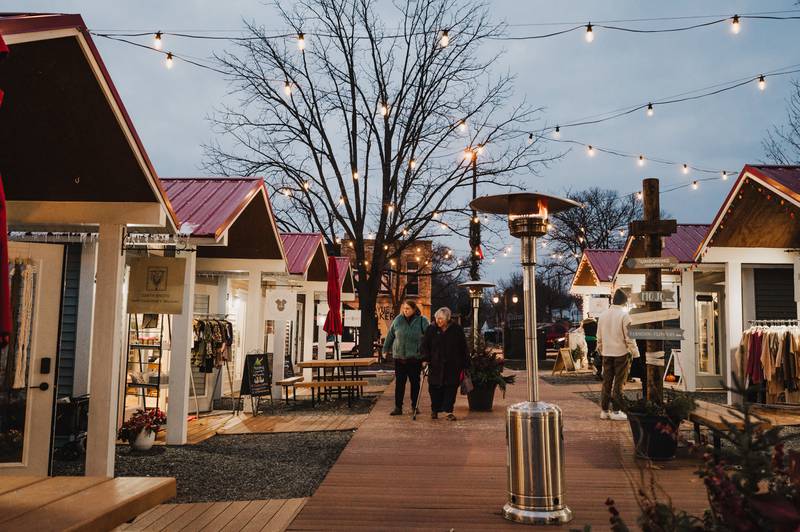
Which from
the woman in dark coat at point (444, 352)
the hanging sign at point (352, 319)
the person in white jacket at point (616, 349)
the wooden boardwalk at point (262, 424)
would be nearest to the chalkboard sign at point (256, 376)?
the wooden boardwalk at point (262, 424)

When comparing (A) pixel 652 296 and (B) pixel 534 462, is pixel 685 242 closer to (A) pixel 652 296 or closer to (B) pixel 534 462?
(A) pixel 652 296

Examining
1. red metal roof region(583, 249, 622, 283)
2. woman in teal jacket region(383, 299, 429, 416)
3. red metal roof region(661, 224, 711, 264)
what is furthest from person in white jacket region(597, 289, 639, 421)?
red metal roof region(583, 249, 622, 283)

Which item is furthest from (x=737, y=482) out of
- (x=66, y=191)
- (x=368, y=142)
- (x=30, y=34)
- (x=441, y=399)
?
(x=368, y=142)

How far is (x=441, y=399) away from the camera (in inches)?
→ 398

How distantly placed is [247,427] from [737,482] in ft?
29.6

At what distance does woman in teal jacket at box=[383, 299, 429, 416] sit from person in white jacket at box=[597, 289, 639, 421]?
2726 mm

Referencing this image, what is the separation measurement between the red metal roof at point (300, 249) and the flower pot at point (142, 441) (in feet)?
21.4

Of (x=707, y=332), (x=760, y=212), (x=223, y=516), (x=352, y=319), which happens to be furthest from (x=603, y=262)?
(x=223, y=516)

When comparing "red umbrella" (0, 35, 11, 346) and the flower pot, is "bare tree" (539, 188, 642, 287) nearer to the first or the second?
the flower pot

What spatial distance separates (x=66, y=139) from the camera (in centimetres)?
520

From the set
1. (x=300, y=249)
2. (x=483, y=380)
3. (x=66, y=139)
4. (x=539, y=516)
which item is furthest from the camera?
(x=300, y=249)

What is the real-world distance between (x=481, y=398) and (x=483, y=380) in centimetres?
31

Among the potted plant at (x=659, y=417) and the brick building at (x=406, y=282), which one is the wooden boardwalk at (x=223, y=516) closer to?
the potted plant at (x=659, y=417)

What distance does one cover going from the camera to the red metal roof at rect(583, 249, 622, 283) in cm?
2012
